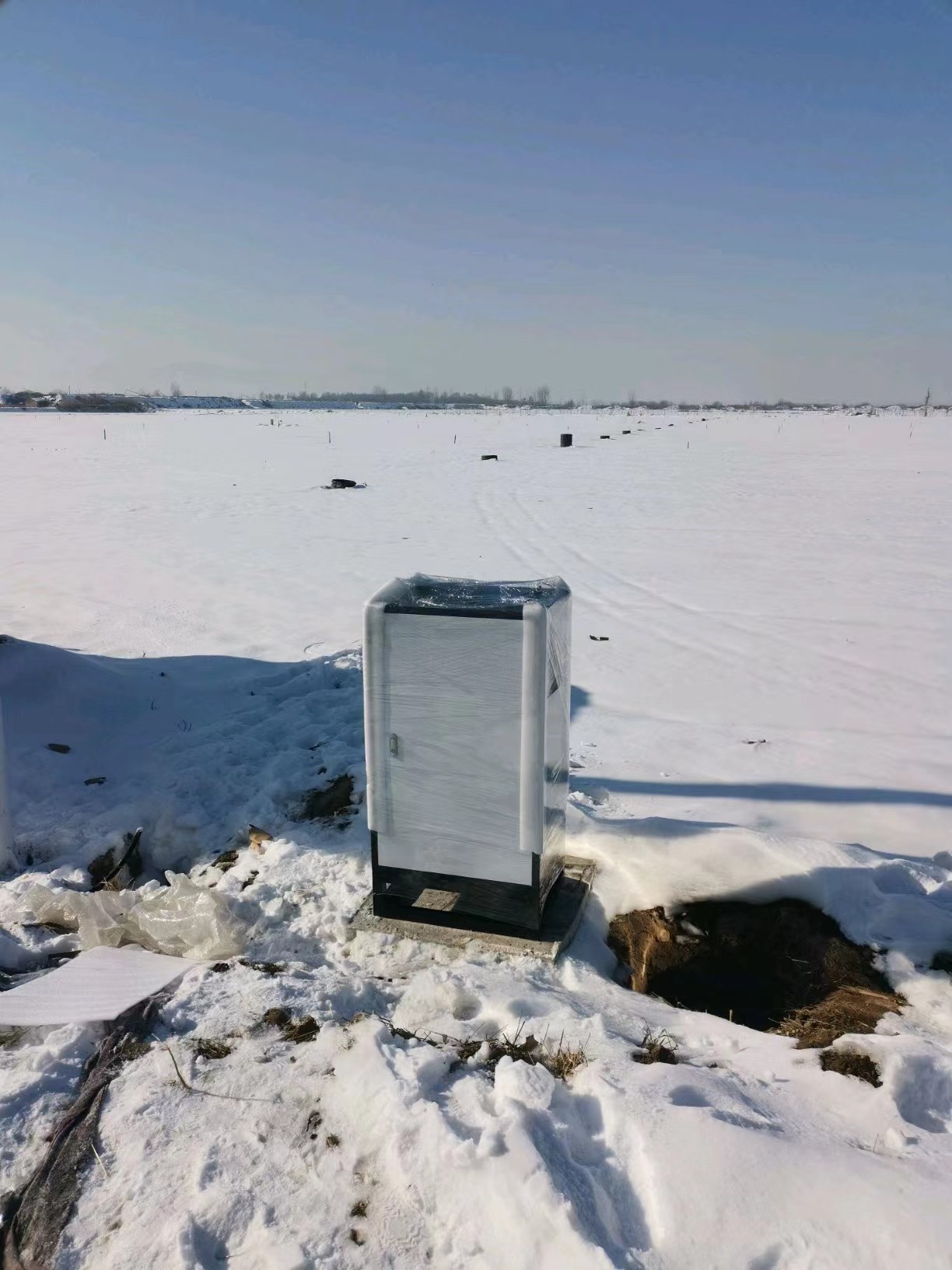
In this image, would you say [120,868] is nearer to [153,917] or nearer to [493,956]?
[153,917]

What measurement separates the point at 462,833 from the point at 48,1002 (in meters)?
1.55

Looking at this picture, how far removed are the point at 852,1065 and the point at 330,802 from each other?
2.86 metres

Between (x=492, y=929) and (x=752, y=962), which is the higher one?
(x=492, y=929)

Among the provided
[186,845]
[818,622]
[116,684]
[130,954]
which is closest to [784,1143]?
[130,954]

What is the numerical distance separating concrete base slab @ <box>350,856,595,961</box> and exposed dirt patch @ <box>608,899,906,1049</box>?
25cm

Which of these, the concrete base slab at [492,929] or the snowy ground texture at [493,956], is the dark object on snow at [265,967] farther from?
the concrete base slab at [492,929]

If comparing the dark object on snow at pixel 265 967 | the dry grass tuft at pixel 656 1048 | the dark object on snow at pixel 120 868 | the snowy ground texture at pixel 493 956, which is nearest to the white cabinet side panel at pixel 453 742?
the snowy ground texture at pixel 493 956

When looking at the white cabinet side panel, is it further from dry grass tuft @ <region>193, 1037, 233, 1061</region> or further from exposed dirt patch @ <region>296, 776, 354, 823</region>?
exposed dirt patch @ <region>296, 776, 354, 823</region>

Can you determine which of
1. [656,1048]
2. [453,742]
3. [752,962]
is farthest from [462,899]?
[752,962]

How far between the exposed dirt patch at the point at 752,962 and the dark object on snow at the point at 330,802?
1.65 meters

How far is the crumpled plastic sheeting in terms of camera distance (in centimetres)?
333

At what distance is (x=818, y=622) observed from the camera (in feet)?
27.8

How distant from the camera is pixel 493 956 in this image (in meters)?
3.17

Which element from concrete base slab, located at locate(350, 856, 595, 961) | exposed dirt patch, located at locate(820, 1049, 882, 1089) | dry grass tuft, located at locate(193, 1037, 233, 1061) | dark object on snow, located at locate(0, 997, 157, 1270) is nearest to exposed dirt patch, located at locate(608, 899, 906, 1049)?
concrete base slab, located at locate(350, 856, 595, 961)
